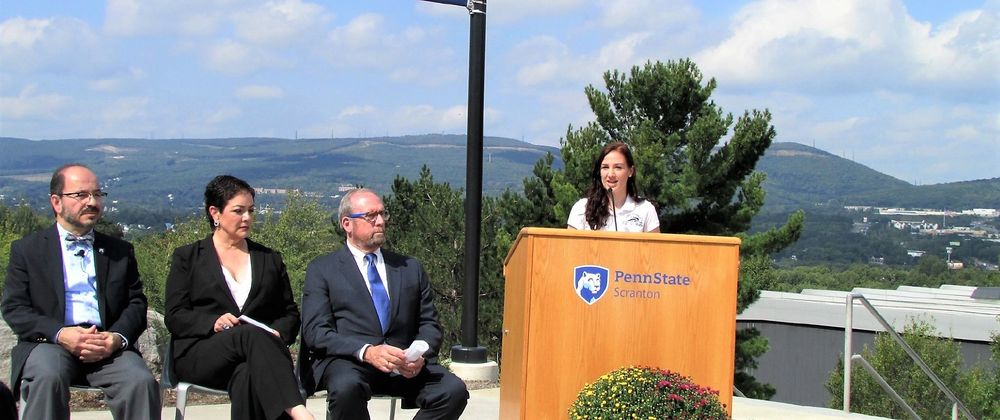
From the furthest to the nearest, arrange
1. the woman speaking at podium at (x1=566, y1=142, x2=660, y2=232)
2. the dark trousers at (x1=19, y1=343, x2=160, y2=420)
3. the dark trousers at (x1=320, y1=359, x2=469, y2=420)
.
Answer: the woman speaking at podium at (x1=566, y1=142, x2=660, y2=232) → the dark trousers at (x1=320, y1=359, x2=469, y2=420) → the dark trousers at (x1=19, y1=343, x2=160, y2=420)

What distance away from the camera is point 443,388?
186 inches

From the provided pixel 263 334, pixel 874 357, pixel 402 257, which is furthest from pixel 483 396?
pixel 874 357

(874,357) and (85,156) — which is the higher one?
(85,156)

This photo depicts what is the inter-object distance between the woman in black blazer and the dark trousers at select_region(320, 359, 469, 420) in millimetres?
173

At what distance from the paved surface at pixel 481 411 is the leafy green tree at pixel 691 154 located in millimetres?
11247

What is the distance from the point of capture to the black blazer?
4.69 m

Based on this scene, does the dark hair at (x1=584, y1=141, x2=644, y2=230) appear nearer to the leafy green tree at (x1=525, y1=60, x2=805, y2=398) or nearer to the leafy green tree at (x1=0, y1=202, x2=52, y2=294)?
the leafy green tree at (x1=525, y1=60, x2=805, y2=398)

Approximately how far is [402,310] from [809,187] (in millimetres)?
153930

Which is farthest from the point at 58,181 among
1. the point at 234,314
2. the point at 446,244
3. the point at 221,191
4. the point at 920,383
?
the point at 920,383

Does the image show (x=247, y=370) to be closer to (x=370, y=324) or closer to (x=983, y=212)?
(x=370, y=324)

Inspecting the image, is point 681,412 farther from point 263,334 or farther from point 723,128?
point 723,128

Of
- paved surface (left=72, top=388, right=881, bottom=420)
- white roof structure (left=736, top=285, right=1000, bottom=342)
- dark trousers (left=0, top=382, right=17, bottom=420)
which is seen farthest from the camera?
white roof structure (left=736, top=285, right=1000, bottom=342)

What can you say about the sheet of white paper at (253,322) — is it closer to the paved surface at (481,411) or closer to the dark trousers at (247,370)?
the dark trousers at (247,370)

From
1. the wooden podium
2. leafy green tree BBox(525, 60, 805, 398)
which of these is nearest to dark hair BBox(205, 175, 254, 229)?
the wooden podium
